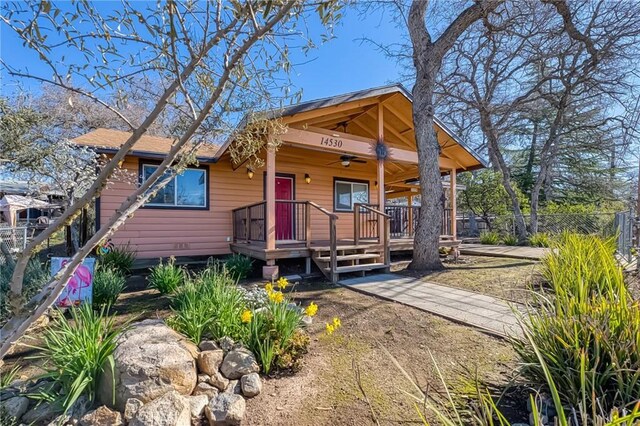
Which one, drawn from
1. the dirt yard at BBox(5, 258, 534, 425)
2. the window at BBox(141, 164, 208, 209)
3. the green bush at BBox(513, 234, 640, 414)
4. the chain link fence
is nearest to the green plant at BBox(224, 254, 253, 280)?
the dirt yard at BBox(5, 258, 534, 425)

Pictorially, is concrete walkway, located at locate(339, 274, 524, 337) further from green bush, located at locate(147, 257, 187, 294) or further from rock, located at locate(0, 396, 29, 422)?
rock, located at locate(0, 396, 29, 422)

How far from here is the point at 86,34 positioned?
1688 mm

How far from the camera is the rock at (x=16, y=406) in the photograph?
2.06 m

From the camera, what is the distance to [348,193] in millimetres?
11023

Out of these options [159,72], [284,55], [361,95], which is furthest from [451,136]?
[159,72]

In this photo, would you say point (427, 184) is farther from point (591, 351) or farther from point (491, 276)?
point (591, 351)

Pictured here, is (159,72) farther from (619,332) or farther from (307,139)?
(307,139)

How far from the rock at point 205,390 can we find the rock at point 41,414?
2.89 ft

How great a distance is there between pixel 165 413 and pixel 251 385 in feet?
2.05

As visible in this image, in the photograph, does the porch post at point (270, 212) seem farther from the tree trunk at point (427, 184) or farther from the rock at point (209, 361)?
the rock at point (209, 361)

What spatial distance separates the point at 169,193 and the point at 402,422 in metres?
7.72

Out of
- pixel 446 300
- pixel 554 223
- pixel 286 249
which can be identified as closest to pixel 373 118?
pixel 286 249

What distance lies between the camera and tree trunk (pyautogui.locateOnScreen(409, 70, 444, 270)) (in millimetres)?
7430

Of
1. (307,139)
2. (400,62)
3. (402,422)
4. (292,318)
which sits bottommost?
(402,422)
